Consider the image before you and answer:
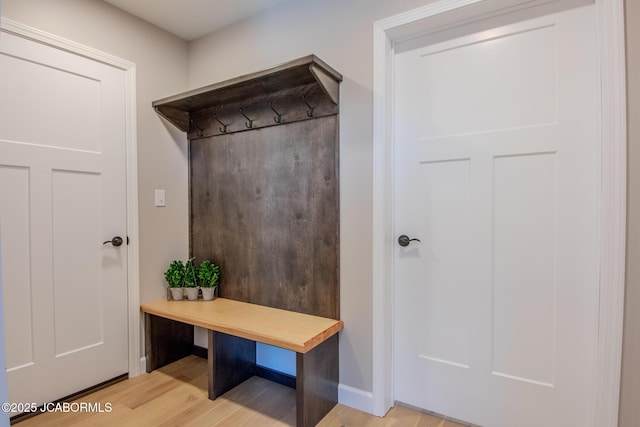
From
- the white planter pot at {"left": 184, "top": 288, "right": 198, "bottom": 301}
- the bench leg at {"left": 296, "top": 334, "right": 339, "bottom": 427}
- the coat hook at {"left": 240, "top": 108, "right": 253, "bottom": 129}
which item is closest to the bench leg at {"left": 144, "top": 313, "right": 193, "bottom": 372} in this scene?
the white planter pot at {"left": 184, "top": 288, "right": 198, "bottom": 301}

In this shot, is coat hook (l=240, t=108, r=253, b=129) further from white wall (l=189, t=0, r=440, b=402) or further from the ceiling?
the ceiling

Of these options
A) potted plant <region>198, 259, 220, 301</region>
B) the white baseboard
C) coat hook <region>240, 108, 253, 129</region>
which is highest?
coat hook <region>240, 108, 253, 129</region>

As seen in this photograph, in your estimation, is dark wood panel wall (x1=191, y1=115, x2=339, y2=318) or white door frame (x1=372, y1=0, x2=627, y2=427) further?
dark wood panel wall (x1=191, y1=115, x2=339, y2=318)

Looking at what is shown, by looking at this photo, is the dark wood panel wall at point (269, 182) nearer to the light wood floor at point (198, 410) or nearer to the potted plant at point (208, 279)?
the potted plant at point (208, 279)

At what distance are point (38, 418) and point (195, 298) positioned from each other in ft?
3.09

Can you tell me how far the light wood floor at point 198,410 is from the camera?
5.56 feet

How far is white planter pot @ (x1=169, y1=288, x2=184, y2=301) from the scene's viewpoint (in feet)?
7.42

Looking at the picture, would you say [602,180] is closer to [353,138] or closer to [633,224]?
[633,224]

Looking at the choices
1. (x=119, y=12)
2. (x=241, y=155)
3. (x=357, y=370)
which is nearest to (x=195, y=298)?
(x=241, y=155)

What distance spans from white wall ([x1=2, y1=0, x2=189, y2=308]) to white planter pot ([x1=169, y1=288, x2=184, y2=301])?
0.39ft

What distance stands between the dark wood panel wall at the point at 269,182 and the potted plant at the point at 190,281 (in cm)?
13

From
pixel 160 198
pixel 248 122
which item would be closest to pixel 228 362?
pixel 160 198

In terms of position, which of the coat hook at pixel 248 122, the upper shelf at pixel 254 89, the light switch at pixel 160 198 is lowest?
the light switch at pixel 160 198

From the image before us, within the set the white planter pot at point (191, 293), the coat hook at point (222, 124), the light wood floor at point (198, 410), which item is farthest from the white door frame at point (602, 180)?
the white planter pot at point (191, 293)
